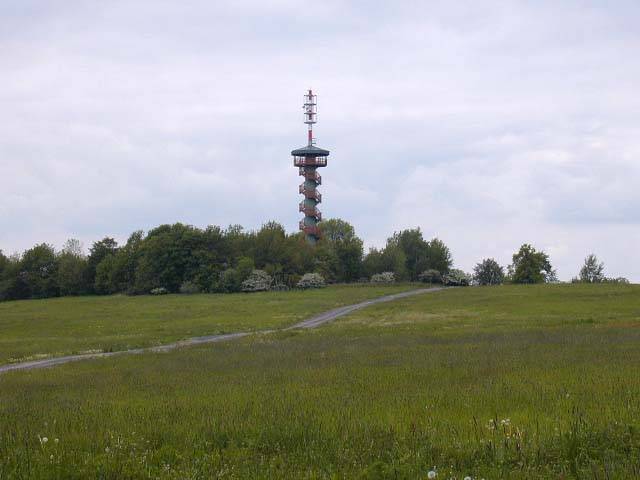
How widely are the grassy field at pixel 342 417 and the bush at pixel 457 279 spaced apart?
386 feet

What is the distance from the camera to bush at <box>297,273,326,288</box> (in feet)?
420

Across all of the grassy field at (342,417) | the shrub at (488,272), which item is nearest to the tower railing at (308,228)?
the shrub at (488,272)

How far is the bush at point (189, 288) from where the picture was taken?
12731cm

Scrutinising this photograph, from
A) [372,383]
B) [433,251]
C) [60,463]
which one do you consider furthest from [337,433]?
[433,251]

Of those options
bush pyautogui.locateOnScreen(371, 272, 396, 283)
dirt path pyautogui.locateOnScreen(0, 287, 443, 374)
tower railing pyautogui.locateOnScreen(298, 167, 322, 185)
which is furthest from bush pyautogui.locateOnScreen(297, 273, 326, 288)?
dirt path pyautogui.locateOnScreen(0, 287, 443, 374)

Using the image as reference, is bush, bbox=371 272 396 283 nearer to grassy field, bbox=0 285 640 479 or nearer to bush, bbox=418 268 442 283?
bush, bbox=418 268 442 283

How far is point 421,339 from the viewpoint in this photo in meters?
37.5

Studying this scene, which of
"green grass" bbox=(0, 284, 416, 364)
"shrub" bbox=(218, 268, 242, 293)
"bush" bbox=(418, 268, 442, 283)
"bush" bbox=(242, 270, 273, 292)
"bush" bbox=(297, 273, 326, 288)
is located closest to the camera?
"green grass" bbox=(0, 284, 416, 364)

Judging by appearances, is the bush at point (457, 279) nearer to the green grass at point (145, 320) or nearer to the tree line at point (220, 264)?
the tree line at point (220, 264)

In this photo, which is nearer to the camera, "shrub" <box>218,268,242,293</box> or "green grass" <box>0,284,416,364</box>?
"green grass" <box>0,284,416,364</box>

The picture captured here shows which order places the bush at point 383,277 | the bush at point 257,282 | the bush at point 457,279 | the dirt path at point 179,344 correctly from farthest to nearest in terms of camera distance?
the bush at point 457,279 → the bush at point 383,277 → the bush at point 257,282 → the dirt path at point 179,344

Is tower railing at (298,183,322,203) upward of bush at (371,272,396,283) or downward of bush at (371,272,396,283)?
upward

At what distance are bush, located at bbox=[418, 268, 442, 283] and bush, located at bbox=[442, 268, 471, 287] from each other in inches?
79.8

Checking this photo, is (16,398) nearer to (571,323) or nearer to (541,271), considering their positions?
(571,323)
